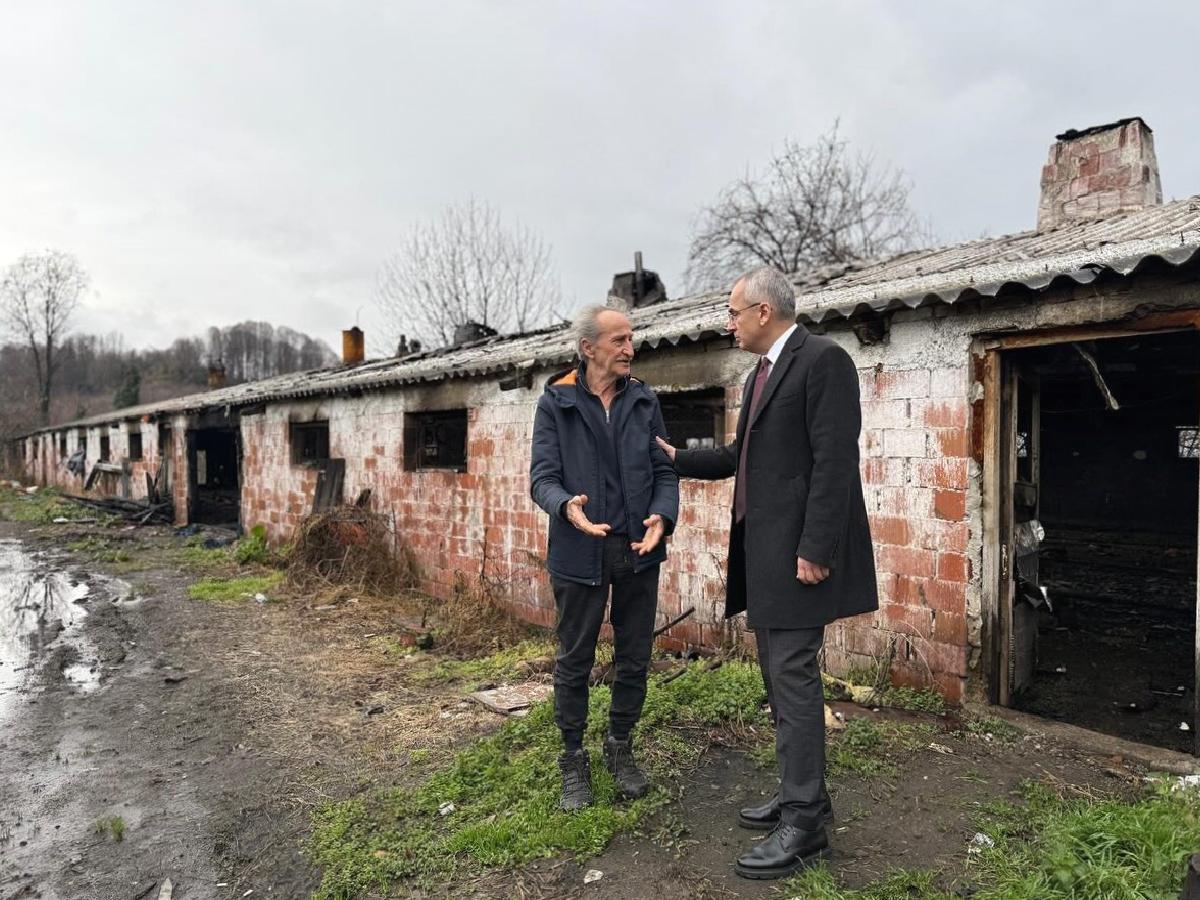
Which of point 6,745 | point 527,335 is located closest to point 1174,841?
point 6,745

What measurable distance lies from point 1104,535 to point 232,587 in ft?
36.5

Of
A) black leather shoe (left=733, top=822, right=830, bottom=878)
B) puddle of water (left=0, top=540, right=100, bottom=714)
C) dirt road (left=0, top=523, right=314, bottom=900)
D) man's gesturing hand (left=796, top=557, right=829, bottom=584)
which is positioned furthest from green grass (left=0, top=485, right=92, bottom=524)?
man's gesturing hand (left=796, top=557, right=829, bottom=584)

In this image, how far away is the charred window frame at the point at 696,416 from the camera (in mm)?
5910

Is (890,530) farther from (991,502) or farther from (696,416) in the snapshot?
(696,416)

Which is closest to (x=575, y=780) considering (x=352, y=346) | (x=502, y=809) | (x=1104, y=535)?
(x=502, y=809)

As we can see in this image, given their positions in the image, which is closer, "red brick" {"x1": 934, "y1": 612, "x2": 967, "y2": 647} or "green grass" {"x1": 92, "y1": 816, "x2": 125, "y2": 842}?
"green grass" {"x1": 92, "y1": 816, "x2": 125, "y2": 842}

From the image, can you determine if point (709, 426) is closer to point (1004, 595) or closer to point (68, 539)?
point (1004, 595)

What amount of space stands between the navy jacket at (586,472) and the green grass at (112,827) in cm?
241

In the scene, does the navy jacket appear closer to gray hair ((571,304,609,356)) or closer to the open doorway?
gray hair ((571,304,609,356))

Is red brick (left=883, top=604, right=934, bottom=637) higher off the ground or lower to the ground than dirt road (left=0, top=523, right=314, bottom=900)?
higher

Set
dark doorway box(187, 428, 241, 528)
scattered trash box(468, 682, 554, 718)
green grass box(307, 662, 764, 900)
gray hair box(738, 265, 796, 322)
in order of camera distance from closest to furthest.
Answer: gray hair box(738, 265, 796, 322) → green grass box(307, 662, 764, 900) → scattered trash box(468, 682, 554, 718) → dark doorway box(187, 428, 241, 528)

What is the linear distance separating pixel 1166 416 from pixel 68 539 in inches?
718

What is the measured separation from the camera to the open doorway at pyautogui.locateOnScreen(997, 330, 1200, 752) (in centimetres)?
469

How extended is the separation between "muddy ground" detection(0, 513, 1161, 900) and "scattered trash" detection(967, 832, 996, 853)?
3 centimetres
